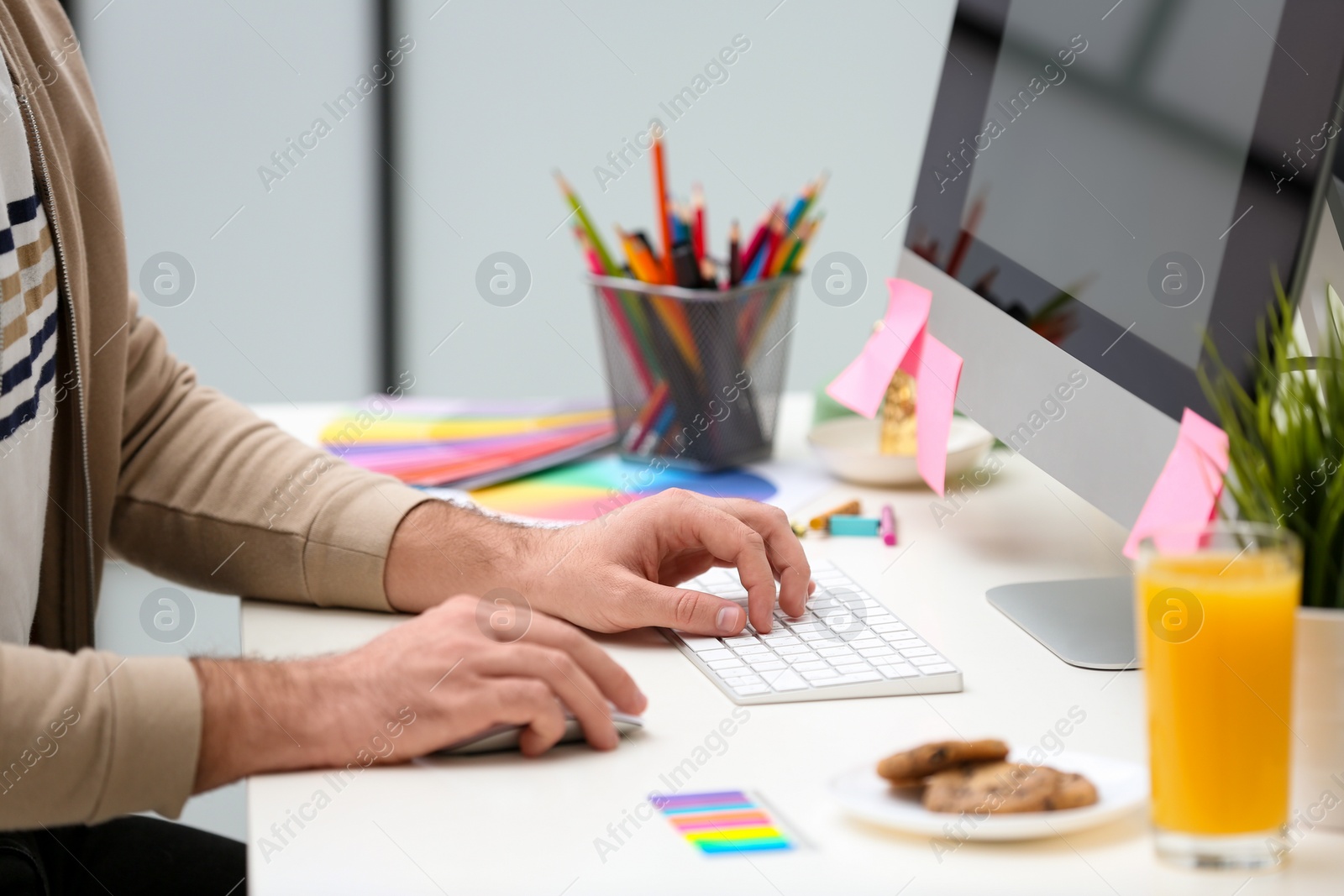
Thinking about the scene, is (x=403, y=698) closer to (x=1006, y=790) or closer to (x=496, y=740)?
(x=496, y=740)

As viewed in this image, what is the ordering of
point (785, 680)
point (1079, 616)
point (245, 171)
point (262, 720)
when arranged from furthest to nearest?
1. point (245, 171)
2. point (1079, 616)
3. point (785, 680)
4. point (262, 720)

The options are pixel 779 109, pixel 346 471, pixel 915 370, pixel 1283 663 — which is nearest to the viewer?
pixel 1283 663

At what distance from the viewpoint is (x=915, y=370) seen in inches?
42.6

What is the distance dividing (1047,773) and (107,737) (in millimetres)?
441

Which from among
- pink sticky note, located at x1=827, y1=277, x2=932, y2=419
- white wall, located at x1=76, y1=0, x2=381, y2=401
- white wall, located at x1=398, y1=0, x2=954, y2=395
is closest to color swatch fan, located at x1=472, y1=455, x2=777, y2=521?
pink sticky note, located at x1=827, y1=277, x2=932, y2=419

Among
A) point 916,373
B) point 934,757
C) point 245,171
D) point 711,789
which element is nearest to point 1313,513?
point 934,757

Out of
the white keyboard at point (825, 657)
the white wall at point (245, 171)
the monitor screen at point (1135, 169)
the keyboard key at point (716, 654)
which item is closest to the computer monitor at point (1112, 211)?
the monitor screen at point (1135, 169)

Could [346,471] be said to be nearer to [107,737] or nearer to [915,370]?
[107,737]

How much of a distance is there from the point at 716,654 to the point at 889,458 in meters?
0.44

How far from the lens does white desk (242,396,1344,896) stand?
54 centimetres

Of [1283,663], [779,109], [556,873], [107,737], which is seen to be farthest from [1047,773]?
[779,109]

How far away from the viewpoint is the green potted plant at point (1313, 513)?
57cm

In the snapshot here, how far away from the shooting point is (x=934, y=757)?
59 cm

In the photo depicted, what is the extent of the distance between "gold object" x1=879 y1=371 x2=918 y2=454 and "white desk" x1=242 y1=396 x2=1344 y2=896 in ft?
1.13
